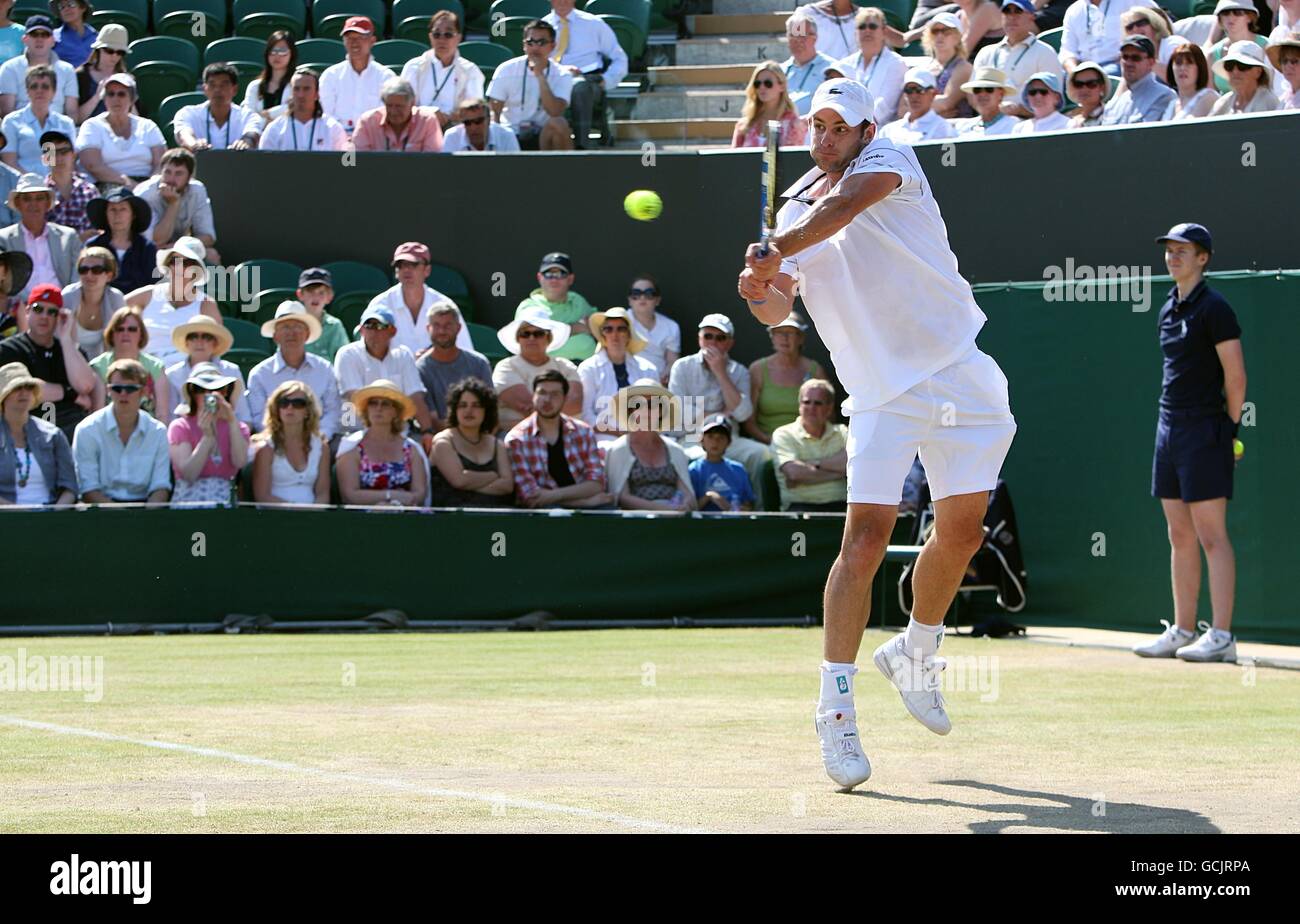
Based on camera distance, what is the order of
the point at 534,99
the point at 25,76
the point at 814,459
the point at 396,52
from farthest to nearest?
the point at 396,52 → the point at 25,76 → the point at 534,99 → the point at 814,459

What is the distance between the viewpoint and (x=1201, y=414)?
10133 millimetres

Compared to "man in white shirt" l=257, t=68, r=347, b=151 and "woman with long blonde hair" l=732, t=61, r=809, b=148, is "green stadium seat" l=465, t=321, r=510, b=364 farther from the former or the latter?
"woman with long blonde hair" l=732, t=61, r=809, b=148

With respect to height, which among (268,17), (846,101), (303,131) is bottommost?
(846,101)

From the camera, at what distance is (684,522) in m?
12.5

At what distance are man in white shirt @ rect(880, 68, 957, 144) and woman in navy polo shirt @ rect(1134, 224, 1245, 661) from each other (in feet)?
13.8

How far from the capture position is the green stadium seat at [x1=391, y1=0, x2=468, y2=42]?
1791 centimetres

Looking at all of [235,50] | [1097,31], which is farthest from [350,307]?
[1097,31]

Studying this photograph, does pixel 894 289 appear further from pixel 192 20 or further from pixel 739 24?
pixel 192 20

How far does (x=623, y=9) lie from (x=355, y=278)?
4126 mm

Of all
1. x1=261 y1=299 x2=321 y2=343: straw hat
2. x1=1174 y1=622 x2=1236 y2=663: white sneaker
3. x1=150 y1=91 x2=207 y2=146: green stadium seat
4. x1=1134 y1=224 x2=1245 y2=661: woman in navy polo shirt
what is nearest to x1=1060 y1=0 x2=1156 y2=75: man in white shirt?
x1=1134 y1=224 x2=1245 y2=661: woman in navy polo shirt

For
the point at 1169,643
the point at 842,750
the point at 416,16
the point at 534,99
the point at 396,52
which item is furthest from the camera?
the point at 416,16

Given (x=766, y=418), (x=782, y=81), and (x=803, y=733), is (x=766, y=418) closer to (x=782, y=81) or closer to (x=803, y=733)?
(x=782, y=81)
